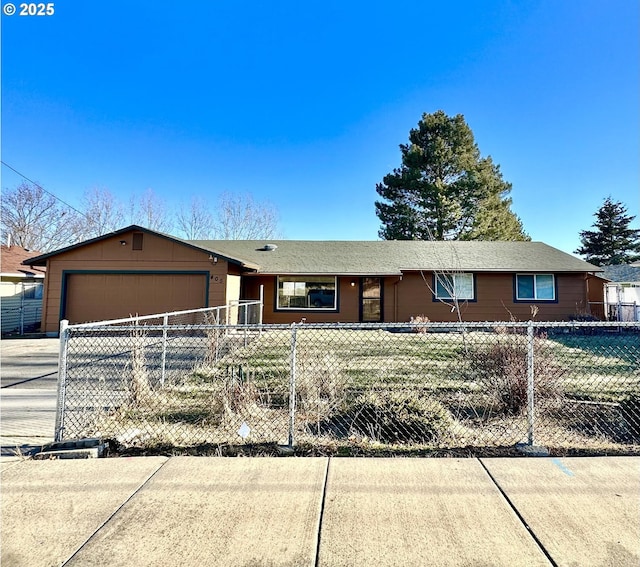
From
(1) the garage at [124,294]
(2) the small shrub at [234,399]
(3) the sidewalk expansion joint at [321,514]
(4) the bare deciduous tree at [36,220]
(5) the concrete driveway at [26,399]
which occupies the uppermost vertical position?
(4) the bare deciduous tree at [36,220]

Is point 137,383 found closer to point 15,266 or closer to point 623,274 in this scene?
point 15,266

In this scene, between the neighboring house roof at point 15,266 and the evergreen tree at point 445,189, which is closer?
the neighboring house roof at point 15,266

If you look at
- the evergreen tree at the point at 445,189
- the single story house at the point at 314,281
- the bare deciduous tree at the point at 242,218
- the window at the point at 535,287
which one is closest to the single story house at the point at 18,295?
the single story house at the point at 314,281

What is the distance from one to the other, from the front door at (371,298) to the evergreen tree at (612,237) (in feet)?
113

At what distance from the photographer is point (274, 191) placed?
28.7 m

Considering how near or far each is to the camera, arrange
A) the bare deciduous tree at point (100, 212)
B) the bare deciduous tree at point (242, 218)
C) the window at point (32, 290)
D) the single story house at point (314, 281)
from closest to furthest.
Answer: the single story house at point (314, 281), the window at point (32, 290), the bare deciduous tree at point (100, 212), the bare deciduous tree at point (242, 218)

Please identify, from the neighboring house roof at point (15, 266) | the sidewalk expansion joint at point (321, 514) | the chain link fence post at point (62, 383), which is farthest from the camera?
the neighboring house roof at point (15, 266)

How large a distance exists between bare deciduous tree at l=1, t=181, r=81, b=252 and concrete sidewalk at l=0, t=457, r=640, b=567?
31.0 meters

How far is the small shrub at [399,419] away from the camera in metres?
3.63

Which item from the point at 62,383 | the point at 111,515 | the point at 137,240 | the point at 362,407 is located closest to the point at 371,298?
the point at 137,240

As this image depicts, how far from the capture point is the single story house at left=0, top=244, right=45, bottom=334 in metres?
13.9

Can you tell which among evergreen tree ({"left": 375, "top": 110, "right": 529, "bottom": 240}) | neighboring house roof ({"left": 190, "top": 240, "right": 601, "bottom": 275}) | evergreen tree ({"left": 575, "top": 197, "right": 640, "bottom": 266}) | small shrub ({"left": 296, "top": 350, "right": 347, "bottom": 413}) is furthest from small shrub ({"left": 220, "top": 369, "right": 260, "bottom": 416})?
evergreen tree ({"left": 575, "top": 197, "right": 640, "bottom": 266})

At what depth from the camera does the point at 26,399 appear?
4.95m

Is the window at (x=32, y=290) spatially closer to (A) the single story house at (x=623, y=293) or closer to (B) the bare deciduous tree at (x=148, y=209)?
(B) the bare deciduous tree at (x=148, y=209)
